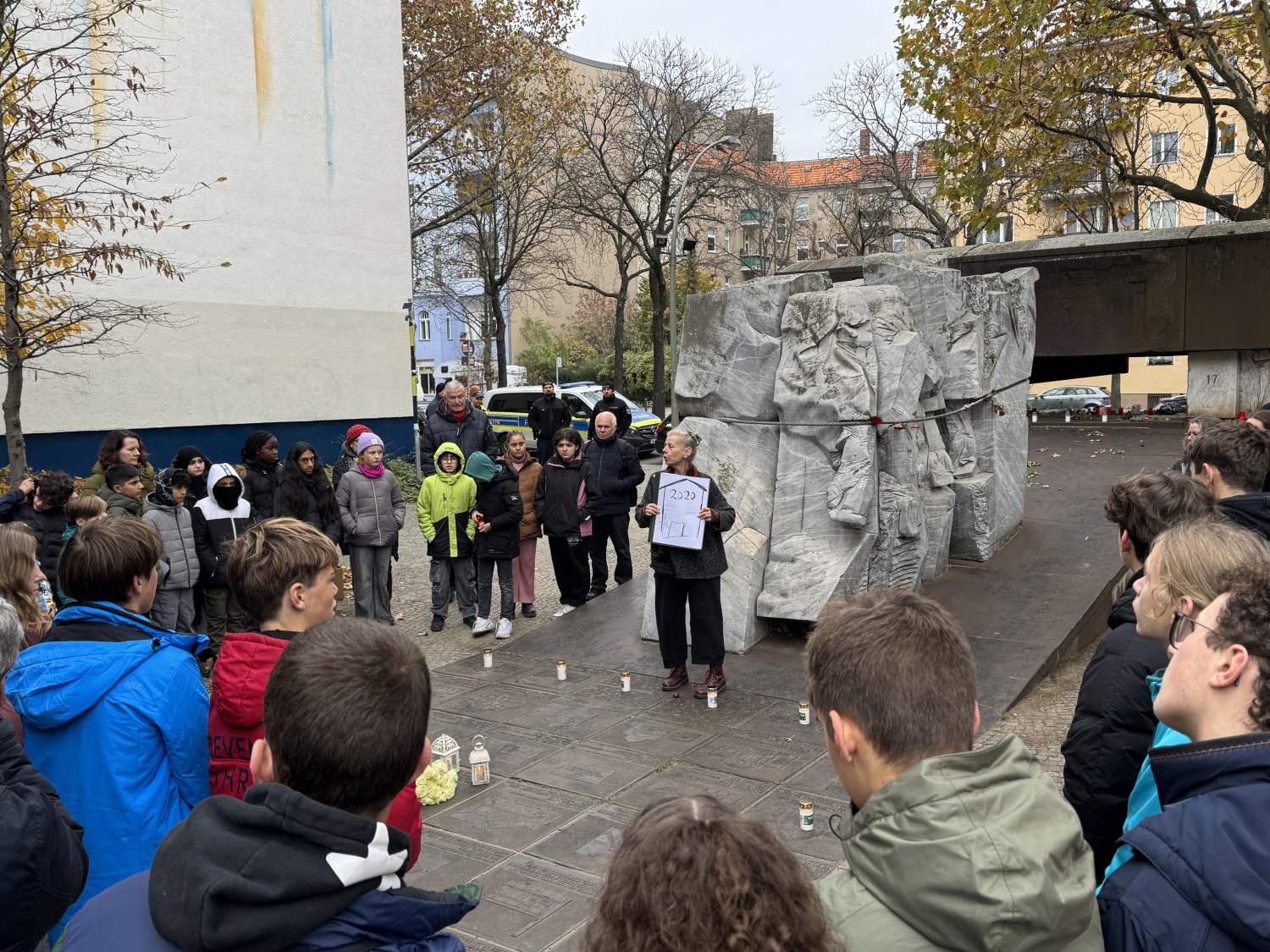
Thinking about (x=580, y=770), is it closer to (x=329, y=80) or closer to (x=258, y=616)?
(x=258, y=616)

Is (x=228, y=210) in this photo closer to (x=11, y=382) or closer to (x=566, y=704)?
(x=11, y=382)

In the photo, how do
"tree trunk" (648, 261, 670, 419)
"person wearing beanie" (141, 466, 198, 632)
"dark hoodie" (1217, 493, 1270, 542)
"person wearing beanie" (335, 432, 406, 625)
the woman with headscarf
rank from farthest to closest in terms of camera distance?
1. "tree trunk" (648, 261, 670, 419)
2. "person wearing beanie" (335, 432, 406, 625)
3. the woman with headscarf
4. "person wearing beanie" (141, 466, 198, 632)
5. "dark hoodie" (1217, 493, 1270, 542)

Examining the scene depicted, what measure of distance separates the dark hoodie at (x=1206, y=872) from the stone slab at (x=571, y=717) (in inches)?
183

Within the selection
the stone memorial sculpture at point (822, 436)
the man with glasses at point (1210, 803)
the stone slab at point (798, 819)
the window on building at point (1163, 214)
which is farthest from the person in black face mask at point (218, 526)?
the window on building at point (1163, 214)

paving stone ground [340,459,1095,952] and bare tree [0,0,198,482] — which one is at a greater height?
bare tree [0,0,198,482]

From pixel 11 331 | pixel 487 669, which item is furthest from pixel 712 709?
pixel 11 331

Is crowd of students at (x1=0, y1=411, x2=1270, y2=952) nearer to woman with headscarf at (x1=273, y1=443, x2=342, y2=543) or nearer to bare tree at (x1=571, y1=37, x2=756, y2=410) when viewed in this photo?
woman with headscarf at (x1=273, y1=443, x2=342, y2=543)

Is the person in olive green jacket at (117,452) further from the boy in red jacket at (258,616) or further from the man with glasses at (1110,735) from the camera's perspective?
the man with glasses at (1110,735)

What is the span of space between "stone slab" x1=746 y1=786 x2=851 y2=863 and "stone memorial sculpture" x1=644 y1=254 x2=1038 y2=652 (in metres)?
2.33

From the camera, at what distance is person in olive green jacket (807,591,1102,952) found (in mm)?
1503

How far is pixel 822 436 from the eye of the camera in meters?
7.60

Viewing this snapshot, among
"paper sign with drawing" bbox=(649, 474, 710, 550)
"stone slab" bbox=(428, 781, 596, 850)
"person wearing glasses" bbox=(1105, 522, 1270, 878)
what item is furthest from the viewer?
"paper sign with drawing" bbox=(649, 474, 710, 550)

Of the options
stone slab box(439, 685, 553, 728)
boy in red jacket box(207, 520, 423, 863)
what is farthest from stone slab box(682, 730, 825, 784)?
boy in red jacket box(207, 520, 423, 863)

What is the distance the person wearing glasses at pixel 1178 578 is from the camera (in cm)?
235
